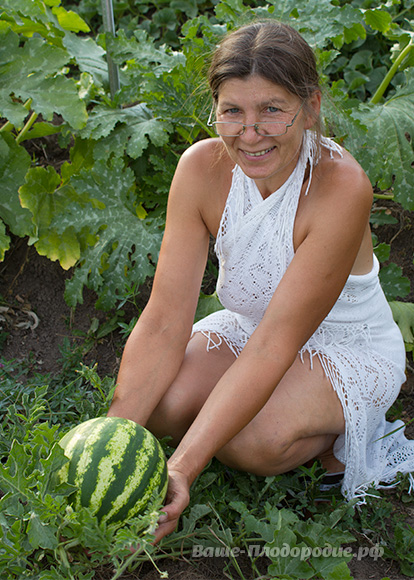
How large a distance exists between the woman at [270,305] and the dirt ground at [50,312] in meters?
Answer: 0.69

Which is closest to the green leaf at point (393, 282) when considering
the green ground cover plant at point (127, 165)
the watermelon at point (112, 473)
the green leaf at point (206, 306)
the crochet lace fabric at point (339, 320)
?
the green ground cover plant at point (127, 165)

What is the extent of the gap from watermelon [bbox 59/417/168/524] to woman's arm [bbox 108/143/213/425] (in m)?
0.53

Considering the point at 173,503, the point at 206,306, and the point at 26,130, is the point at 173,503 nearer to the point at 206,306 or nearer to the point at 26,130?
the point at 206,306

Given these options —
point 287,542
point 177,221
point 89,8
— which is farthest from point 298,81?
point 89,8

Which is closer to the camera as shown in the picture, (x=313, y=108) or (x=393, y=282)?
(x=313, y=108)

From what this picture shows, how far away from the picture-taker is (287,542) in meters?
1.91

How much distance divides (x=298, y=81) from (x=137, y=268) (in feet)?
4.79

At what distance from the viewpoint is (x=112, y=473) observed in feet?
5.80

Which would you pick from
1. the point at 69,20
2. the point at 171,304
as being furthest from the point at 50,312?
the point at 69,20

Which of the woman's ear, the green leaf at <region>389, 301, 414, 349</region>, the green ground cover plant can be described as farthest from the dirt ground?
the woman's ear

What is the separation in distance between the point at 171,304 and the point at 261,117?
0.80 m

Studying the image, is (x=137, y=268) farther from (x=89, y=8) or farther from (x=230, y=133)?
(x=89, y=8)

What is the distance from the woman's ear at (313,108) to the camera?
2174 millimetres

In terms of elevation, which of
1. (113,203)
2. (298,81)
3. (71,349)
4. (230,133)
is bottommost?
(71,349)
